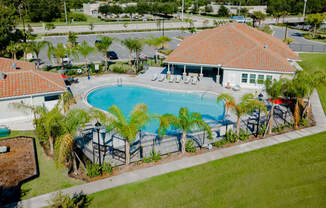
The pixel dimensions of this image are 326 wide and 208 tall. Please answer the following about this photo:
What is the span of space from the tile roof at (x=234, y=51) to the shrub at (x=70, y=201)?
2284 centimetres

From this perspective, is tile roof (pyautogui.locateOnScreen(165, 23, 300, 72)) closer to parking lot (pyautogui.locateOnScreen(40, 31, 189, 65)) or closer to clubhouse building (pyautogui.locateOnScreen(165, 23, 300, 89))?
clubhouse building (pyautogui.locateOnScreen(165, 23, 300, 89))

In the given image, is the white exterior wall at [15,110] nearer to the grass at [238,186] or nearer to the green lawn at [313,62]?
the grass at [238,186]

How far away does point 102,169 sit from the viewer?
59.4 feet

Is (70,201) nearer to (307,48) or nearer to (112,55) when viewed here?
(112,55)

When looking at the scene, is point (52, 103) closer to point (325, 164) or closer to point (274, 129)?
point (274, 129)

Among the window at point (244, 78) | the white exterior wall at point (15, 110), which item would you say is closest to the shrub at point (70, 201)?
the white exterior wall at point (15, 110)

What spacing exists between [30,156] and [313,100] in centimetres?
2657

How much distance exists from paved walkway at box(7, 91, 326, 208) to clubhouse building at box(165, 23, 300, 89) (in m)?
9.03

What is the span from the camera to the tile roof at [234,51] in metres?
33.0

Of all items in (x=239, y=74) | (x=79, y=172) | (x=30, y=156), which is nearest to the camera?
(x=79, y=172)

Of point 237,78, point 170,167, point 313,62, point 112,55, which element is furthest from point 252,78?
point 112,55

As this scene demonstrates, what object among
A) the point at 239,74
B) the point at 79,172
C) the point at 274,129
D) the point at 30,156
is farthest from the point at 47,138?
the point at 239,74

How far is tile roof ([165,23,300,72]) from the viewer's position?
3297cm

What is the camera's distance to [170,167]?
1861 cm
